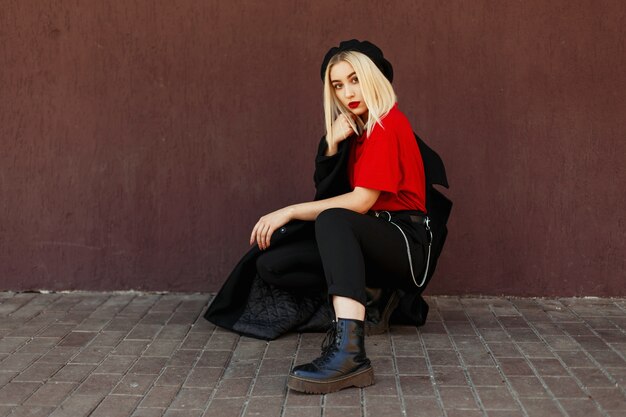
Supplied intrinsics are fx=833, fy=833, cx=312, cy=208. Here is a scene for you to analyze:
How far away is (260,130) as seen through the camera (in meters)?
4.81

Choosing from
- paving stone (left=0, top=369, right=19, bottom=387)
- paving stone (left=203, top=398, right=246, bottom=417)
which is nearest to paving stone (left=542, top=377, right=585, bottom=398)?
paving stone (left=203, top=398, right=246, bottom=417)

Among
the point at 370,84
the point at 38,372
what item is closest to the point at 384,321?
the point at 370,84

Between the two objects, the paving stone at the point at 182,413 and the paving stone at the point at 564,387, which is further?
the paving stone at the point at 564,387

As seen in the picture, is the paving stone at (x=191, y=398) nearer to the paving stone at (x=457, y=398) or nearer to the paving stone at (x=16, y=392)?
the paving stone at (x=16, y=392)

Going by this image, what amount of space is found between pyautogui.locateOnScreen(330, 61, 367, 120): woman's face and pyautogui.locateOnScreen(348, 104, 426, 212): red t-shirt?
0.14m

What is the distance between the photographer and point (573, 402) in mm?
3270

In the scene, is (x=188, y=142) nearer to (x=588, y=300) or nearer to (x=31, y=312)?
(x=31, y=312)

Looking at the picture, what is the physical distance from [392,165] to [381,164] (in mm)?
56

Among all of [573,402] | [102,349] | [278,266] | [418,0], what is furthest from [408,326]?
[418,0]

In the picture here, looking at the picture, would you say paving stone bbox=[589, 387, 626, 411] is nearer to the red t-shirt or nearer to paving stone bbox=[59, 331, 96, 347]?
the red t-shirt

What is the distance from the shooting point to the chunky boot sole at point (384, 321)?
4.12 metres

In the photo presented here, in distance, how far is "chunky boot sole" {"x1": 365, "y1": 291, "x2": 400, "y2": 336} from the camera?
4.12 metres

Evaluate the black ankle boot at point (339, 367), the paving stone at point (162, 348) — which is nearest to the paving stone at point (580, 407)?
the black ankle boot at point (339, 367)

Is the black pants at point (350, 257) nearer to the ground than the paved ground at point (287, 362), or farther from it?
farther from it
